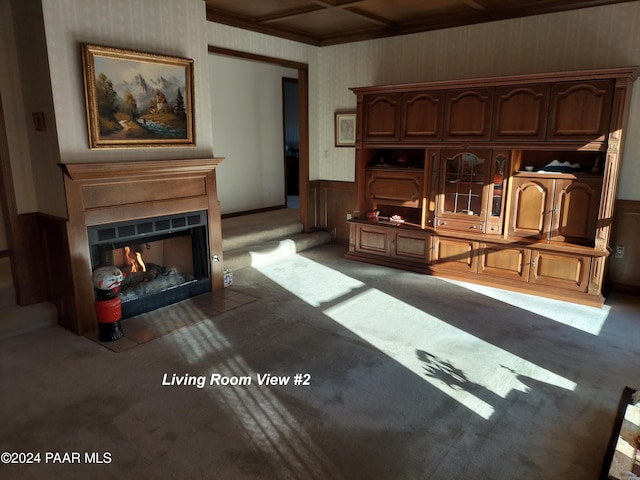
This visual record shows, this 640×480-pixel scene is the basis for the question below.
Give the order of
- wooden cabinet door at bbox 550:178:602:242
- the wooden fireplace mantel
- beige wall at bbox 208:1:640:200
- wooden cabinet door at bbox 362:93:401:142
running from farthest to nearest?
wooden cabinet door at bbox 362:93:401:142, beige wall at bbox 208:1:640:200, wooden cabinet door at bbox 550:178:602:242, the wooden fireplace mantel

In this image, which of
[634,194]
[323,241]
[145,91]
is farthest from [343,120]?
[634,194]

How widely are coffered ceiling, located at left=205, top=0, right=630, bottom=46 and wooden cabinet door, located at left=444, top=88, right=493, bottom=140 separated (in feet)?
2.95

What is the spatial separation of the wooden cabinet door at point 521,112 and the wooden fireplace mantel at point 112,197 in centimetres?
285

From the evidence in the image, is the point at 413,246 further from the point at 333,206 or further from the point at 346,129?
the point at 346,129

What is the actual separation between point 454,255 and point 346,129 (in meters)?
2.33

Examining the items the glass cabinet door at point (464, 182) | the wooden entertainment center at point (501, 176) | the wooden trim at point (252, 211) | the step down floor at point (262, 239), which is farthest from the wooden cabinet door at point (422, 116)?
the wooden trim at point (252, 211)

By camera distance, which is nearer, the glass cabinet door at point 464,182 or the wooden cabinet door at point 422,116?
the glass cabinet door at point 464,182

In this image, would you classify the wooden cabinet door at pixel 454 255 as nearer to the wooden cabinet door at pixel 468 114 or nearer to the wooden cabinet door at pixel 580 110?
the wooden cabinet door at pixel 468 114

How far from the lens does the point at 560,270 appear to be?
450 centimetres

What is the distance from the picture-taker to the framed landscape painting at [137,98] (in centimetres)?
357

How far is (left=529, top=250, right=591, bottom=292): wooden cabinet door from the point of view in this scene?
4.38 m

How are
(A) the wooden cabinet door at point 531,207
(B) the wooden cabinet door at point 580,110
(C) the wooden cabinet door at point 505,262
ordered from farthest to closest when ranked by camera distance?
(C) the wooden cabinet door at point 505,262
(A) the wooden cabinet door at point 531,207
(B) the wooden cabinet door at point 580,110

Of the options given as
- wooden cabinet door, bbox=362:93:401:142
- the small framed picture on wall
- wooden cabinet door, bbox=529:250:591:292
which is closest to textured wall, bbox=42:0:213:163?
wooden cabinet door, bbox=362:93:401:142

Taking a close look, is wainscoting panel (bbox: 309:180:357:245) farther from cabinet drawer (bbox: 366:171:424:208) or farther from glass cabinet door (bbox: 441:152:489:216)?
glass cabinet door (bbox: 441:152:489:216)
